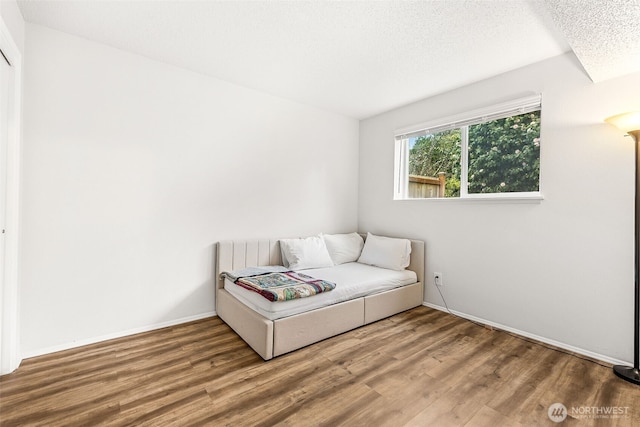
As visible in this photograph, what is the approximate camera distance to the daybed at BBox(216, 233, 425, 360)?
214cm

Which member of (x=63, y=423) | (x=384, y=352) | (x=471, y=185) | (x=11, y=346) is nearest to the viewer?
(x=63, y=423)

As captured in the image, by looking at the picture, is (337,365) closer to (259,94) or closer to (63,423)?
(63,423)

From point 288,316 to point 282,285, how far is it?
0.28m

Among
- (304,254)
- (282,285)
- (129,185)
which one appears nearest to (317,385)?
(282,285)

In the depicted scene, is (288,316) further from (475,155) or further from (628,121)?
(628,121)

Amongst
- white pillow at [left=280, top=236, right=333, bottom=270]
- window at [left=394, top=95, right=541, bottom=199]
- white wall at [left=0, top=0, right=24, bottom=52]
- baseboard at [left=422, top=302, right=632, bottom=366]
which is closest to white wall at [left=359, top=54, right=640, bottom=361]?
baseboard at [left=422, top=302, right=632, bottom=366]

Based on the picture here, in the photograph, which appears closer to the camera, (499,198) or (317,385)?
(317,385)

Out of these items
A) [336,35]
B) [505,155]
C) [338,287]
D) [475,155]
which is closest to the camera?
[336,35]

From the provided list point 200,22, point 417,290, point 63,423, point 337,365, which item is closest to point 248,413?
point 337,365

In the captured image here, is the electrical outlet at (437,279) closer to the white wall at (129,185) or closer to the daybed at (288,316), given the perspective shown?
the daybed at (288,316)

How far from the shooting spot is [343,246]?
3.63m

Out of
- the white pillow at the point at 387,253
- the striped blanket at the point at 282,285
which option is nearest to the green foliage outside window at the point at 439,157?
the white pillow at the point at 387,253

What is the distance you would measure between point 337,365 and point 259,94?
2.81 metres

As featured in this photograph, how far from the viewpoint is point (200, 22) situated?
2.03 m
